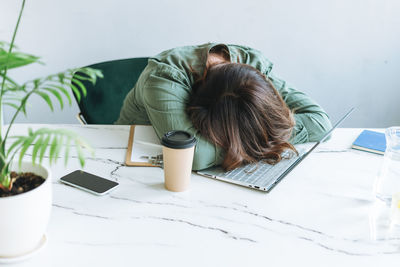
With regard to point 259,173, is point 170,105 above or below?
above

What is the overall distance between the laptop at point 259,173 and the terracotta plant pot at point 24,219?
467 mm

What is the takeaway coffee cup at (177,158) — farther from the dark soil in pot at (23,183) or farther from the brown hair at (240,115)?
the dark soil in pot at (23,183)

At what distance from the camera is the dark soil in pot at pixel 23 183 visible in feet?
2.30

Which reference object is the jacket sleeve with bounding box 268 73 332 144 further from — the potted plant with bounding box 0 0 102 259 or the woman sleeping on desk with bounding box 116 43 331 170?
the potted plant with bounding box 0 0 102 259

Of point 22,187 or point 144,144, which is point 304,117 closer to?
point 144,144

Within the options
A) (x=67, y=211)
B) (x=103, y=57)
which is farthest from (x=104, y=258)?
(x=103, y=57)

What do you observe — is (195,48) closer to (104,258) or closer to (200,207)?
(200,207)

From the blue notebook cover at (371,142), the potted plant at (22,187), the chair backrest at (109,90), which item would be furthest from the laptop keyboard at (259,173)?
the chair backrest at (109,90)

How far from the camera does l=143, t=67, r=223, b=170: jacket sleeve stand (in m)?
1.13

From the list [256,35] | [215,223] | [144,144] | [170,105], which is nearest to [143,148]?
[144,144]

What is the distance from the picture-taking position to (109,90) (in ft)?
5.62

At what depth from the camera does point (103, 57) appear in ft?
7.27

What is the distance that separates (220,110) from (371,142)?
0.53 m

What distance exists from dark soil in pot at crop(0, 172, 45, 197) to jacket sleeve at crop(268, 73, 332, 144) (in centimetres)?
81
